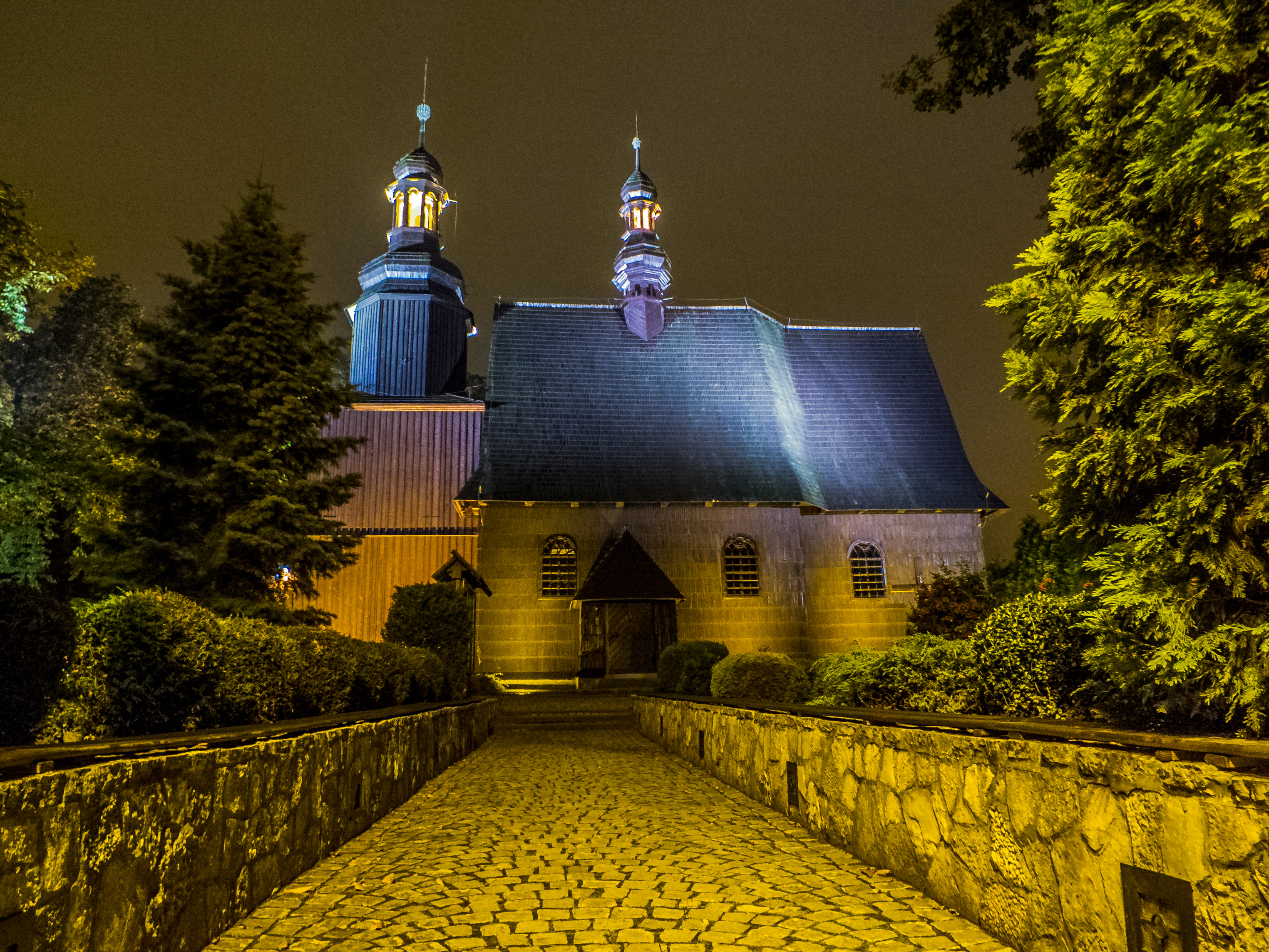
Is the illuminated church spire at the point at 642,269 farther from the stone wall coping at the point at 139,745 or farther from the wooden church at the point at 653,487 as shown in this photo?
the stone wall coping at the point at 139,745

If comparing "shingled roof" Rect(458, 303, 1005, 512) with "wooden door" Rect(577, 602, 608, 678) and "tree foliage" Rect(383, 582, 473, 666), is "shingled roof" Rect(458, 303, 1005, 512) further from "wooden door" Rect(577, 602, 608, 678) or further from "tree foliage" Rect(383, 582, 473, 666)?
"tree foliage" Rect(383, 582, 473, 666)

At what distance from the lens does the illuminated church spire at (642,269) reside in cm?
2856

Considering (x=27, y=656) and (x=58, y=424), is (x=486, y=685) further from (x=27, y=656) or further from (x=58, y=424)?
(x=27, y=656)

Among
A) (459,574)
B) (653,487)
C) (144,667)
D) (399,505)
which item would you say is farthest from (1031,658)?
(399,505)

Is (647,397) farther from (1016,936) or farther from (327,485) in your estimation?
(1016,936)

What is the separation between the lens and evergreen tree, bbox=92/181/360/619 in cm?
1084

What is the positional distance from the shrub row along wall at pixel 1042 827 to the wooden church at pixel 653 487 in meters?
16.9

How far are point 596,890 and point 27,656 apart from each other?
12.1 feet

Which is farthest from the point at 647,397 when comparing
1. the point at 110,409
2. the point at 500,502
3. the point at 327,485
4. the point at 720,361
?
the point at 110,409

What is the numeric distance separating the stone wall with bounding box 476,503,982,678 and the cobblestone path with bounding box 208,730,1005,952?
15.5 m

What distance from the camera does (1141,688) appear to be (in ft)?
13.9

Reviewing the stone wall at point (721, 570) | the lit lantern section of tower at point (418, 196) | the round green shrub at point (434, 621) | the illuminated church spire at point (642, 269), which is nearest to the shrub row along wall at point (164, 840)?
the round green shrub at point (434, 621)

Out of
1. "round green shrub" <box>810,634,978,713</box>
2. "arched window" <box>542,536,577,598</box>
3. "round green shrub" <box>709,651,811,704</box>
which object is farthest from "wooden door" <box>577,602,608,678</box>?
"round green shrub" <box>810,634,978,713</box>

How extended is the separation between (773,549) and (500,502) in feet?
27.5
